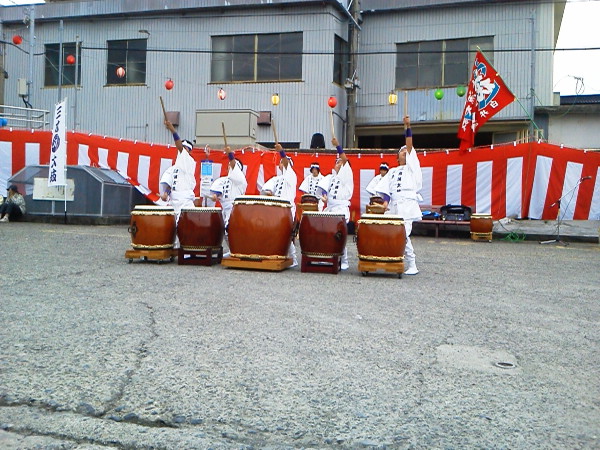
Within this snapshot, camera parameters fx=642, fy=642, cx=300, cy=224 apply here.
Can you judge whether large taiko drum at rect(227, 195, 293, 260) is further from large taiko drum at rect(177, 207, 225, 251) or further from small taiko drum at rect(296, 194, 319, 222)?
small taiko drum at rect(296, 194, 319, 222)

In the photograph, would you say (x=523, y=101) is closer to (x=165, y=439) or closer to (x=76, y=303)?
(x=76, y=303)

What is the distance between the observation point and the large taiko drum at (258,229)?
884 cm

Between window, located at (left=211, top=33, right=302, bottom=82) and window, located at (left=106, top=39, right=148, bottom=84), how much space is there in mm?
2928

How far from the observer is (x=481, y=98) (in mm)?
16969

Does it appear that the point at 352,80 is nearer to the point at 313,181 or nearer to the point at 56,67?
the point at 313,181

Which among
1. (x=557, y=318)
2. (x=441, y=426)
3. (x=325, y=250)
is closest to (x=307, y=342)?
(x=441, y=426)

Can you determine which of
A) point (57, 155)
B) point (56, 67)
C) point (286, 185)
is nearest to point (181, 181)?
point (286, 185)

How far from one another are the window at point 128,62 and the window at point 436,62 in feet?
31.6

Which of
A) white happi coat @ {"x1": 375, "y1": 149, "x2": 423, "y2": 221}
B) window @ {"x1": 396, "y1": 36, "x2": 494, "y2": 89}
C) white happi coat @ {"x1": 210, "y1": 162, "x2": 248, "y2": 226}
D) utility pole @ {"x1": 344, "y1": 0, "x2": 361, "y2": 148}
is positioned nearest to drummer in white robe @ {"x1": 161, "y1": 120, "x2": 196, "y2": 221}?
white happi coat @ {"x1": 210, "y1": 162, "x2": 248, "y2": 226}

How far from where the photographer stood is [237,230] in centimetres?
889

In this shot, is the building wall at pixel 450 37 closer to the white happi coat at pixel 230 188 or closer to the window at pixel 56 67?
the window at pixel 56 67

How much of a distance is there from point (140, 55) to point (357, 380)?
22961 mm

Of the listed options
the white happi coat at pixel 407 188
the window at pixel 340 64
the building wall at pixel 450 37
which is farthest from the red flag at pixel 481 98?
Answer: the white happi coat at pixel 407 188

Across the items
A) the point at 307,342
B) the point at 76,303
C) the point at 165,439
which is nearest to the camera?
the point at 165,439
